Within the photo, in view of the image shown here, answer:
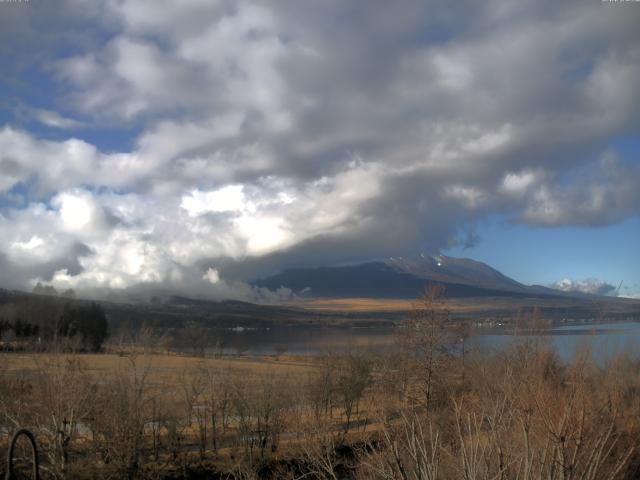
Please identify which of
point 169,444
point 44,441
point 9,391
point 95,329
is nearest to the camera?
point 44,441

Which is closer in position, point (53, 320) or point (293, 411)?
point (293, 411)

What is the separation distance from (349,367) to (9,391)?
84.4 ft

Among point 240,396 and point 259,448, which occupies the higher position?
point 240,396

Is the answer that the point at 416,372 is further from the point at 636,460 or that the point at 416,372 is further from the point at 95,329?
the point at 95,329

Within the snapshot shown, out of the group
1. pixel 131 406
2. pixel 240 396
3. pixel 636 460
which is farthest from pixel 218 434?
pixel 636 460

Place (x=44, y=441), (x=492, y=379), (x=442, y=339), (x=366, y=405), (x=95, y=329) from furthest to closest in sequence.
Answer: (x=95, y=329)
(x=366, y=405)
(x=442, y=339)
(x=492, y=379)
(x=44, y=441)

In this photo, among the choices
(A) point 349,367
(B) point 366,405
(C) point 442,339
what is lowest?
(B) point 366,405

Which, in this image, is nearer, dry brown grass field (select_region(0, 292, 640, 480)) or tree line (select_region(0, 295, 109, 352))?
dry brown grass field (select_region(0, 292, 640, 480))

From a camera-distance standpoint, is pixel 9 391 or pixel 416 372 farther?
pixel 416 372

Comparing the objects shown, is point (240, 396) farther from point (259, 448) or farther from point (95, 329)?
point (95, 329)

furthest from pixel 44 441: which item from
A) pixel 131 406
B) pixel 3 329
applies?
pixel 3 329

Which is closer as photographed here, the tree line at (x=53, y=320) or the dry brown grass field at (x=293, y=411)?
the dry brown grass field at (x=293, y=411)

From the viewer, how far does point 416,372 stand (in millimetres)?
33781

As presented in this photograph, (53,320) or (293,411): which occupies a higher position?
(53,320)
